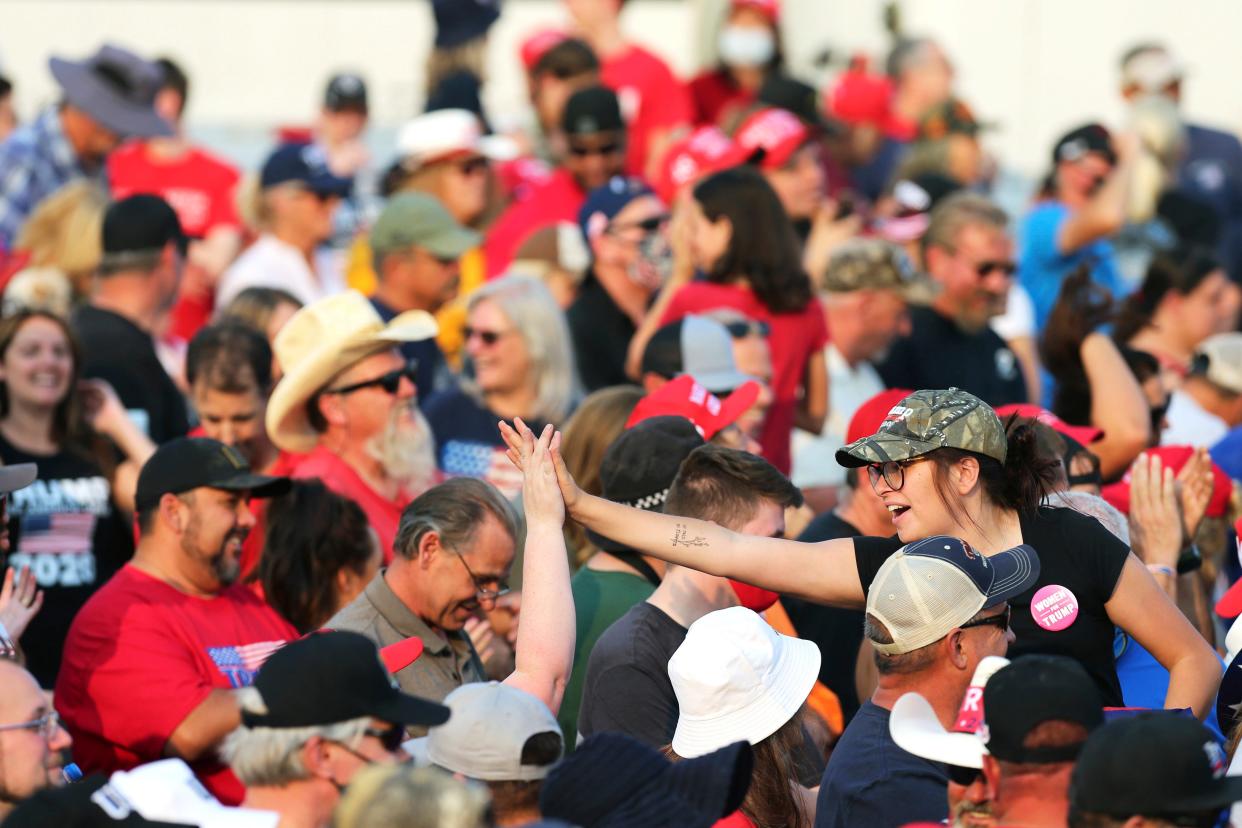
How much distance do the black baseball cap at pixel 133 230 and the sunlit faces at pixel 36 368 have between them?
1.21 meters

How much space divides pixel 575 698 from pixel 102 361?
9.35 ft

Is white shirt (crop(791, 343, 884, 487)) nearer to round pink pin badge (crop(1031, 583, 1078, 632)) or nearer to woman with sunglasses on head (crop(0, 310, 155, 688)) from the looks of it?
woman with sunglasses on head (crop(0, 310, 155, 688))

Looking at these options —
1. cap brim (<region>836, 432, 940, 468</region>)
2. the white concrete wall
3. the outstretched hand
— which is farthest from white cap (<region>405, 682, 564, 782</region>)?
the white concrete wall

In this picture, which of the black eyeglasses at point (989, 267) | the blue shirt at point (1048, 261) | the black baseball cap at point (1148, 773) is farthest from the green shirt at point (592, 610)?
the blue shirt at point (1048, 261)

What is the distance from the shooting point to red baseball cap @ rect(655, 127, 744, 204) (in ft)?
27.6

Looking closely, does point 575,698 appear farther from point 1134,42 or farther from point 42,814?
point 1134,42

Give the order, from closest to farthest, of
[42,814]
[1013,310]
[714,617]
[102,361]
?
[42,814] < [714,617] < [102,361] < [1013,310]

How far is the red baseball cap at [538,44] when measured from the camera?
405 inches

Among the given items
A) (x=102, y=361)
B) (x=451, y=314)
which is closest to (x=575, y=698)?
(x=102, y=361)

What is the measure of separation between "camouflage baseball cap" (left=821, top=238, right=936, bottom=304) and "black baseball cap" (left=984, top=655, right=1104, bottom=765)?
4530mm

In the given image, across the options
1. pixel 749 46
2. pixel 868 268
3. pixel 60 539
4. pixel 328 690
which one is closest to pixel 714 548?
pixel 328 690

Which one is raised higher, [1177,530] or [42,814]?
[42,814]

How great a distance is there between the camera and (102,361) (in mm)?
6930

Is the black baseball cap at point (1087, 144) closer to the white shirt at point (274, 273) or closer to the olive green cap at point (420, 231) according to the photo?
the olive green cap at point (420, 231)
